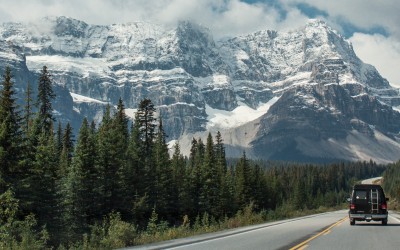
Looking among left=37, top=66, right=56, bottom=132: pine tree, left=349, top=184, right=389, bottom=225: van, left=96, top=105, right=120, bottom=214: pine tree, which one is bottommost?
left=349, top=184, right=389, bottom=225: van

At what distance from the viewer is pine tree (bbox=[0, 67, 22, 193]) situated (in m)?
32.2

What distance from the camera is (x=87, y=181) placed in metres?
44.6

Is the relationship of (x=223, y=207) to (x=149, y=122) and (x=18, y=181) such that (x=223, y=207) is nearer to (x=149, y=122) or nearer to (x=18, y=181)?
(x=149, y=122)

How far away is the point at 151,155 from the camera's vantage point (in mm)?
62844

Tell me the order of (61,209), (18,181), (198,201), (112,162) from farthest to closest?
(198,201) → (112,162) → (61,209) → (18,181)

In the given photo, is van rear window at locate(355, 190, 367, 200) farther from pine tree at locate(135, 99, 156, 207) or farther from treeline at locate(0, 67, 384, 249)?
pine tree at locate(135, 99, 156, 207)

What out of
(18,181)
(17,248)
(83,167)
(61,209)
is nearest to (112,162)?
(83,167)

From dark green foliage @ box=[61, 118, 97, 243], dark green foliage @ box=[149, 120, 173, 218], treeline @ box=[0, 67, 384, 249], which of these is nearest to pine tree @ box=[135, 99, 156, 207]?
treeline @ box=[0, 67, 384, 249]

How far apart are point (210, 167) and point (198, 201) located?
4.90 m

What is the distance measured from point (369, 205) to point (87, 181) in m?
22.7

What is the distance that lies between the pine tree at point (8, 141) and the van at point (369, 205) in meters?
21.7

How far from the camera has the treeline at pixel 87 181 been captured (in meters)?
32.7

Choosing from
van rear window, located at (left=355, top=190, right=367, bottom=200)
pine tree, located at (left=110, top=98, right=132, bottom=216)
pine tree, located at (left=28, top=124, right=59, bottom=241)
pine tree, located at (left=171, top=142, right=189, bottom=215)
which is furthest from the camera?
pine tree, located at (left=171, top=142, right=189, bottom=215)

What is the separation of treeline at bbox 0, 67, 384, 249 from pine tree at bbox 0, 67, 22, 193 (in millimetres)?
59
